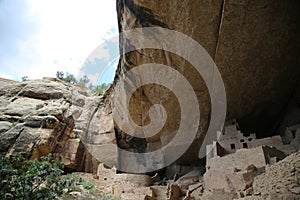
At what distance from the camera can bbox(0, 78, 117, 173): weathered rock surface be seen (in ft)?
46.0

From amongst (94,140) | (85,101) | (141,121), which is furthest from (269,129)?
(85,101)

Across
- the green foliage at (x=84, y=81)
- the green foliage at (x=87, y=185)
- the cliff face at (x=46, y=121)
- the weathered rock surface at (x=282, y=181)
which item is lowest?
the weathered rock surface at (x=282, y=181)

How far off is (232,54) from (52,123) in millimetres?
12005

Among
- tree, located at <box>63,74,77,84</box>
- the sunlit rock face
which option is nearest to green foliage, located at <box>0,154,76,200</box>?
the sunlit rock face

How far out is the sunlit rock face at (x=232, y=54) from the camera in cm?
912

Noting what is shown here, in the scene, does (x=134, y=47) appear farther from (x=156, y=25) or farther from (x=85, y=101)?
(x=85, y=101)

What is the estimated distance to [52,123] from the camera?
1525 centimetres

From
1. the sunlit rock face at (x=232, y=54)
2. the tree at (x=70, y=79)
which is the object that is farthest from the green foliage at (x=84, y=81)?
the sunlit rock face at (x=232, y=54)

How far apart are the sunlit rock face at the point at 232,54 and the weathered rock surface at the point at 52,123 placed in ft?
14.6

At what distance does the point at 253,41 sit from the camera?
10.1m

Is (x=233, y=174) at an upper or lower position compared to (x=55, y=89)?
lower

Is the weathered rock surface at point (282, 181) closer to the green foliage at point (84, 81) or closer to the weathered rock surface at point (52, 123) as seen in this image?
the weathered rock surface at point (52, 123)

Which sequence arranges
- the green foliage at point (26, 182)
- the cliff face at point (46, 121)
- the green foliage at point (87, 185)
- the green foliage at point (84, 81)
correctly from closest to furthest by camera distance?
the green foliage at point (26, 182), the green foliage at point (87, 185), the cliff face at point (46, 121), the green foliage at point (84, 81)

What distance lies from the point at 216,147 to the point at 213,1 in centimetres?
660
